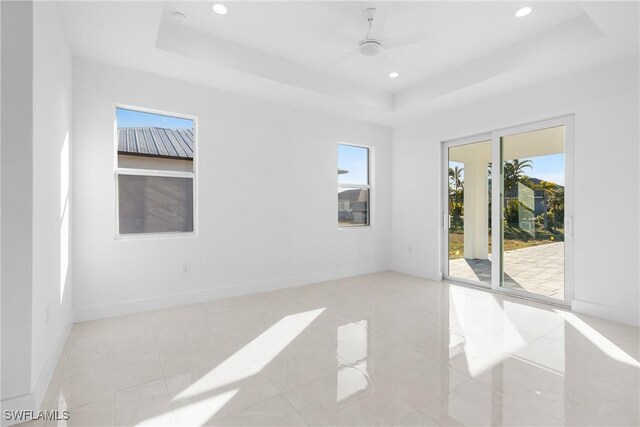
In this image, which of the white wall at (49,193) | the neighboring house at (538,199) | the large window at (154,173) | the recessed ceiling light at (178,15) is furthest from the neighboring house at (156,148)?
the neighboring house at (538,199)

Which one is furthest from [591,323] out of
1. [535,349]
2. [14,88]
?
[14,88]

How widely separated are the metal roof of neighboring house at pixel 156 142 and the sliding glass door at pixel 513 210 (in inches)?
153

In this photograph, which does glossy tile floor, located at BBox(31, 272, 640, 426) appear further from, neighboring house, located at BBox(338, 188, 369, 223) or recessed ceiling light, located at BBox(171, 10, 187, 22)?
recessed ceiling light, located at BBox(171, 10, 187, 22)

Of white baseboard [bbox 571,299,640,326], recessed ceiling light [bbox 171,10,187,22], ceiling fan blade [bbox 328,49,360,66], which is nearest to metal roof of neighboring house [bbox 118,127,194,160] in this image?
recessed ceiling light [bbox 171,10,187,22]

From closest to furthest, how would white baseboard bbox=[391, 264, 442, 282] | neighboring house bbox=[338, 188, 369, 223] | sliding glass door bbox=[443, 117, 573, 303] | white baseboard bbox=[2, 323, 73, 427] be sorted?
white baseboard bbox=[2, 323, 73, 427] → sliding glass door bbox=[443, 117, 573, 303] → white baseboard bbox=[391, 264, 442, 282] → neighboring house bbox=[338, 188, 369, 223]

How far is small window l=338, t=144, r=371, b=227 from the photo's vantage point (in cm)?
538

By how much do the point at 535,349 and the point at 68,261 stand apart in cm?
425

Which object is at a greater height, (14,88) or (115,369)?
(14,88)

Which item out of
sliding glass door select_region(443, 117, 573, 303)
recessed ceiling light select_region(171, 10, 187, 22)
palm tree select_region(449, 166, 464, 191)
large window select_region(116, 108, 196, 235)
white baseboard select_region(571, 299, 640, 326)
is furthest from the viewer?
palm tree select_region(449, 166, 464, 191)

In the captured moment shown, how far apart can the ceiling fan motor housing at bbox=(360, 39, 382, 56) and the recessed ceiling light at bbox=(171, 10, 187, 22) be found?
5.64 feet

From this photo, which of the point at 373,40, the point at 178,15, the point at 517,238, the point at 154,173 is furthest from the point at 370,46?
the point at 517,238

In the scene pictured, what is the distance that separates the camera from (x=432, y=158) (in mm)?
5156

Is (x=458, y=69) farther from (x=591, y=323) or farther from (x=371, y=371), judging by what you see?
(x=371, y=371)

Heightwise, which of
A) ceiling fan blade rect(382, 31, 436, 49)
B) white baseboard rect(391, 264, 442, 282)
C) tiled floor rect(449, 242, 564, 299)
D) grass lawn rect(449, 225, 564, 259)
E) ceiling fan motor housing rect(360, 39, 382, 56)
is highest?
ceiling fan motor housing rect(360, 39, 382, 56)
